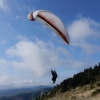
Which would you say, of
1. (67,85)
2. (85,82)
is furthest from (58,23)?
(67,85)

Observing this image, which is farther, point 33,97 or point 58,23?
point 58,23

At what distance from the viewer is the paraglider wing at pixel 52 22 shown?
683 inches

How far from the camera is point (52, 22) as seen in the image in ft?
57.3

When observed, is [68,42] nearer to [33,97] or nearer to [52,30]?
[52,30]

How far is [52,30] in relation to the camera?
18078 mm

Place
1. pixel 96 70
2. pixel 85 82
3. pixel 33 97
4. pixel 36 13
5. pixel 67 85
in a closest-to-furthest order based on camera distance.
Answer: pixel 33 97 < pixel 36 13 < pixel 85 82 < pixel 67 85 < pixel 96 70

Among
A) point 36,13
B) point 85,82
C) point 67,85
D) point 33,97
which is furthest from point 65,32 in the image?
point 67,85

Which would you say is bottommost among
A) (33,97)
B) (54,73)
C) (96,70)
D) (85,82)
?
(33,97)

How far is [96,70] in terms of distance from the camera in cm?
11944

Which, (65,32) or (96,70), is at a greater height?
(96,70)

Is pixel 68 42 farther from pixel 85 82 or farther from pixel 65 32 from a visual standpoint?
pixel 85 82

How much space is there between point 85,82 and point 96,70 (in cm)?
3050

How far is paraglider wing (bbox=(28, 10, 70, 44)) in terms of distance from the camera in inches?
683

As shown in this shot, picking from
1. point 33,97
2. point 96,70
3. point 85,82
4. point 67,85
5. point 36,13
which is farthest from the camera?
point 96,70
